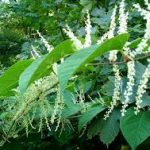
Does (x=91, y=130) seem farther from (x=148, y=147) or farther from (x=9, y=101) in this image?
(x=9, y=101)

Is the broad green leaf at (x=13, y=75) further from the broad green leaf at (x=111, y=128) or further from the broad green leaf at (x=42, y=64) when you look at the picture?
the broad green leaf at (x=111, y=128)

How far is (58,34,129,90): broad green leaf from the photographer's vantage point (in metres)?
1.01

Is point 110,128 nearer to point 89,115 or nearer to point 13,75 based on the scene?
point 89,115

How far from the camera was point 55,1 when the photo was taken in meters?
4.03

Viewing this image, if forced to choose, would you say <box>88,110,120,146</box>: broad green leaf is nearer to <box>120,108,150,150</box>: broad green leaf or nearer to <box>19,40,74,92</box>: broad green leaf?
<box>120,108,150,150</box>: broad green leaf

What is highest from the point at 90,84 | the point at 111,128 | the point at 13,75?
the point at 13,75

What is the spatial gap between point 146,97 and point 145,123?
10 cm

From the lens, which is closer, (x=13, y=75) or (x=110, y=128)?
(x=13, y=75)

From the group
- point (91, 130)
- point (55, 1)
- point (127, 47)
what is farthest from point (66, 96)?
point (55, 1)

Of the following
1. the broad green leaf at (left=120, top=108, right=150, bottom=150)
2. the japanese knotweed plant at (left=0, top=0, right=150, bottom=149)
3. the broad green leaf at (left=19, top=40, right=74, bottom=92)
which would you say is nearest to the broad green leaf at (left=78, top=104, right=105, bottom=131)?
the japanese knotweed plant at (left=0, top=0, right=150, bottom=149)

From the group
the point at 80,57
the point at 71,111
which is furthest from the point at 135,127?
the point at 80,57

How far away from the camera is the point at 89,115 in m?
1.75

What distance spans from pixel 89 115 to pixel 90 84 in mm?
→ 333

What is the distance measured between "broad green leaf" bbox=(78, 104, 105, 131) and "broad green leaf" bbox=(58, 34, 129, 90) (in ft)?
1.95
